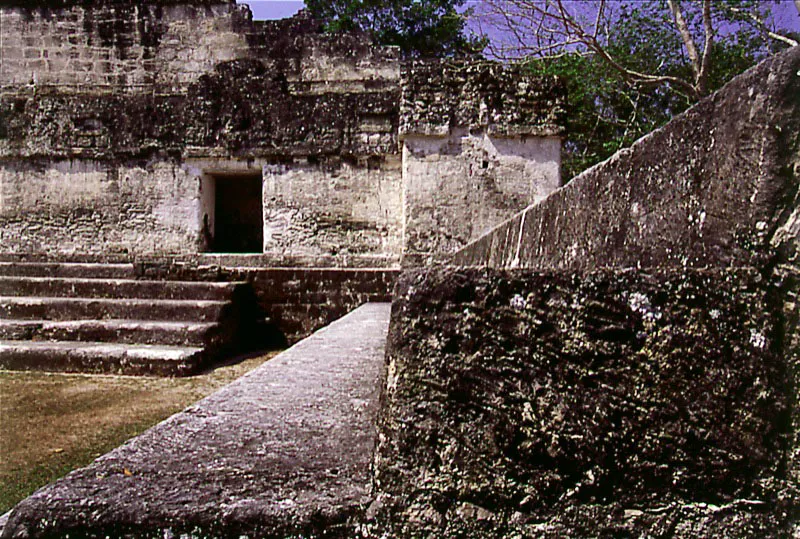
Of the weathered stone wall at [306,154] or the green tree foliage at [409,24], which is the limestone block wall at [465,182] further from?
the green tree foliage at [409,24]

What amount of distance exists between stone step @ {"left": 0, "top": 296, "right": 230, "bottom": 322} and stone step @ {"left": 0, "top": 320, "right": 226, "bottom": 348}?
0.15 meters

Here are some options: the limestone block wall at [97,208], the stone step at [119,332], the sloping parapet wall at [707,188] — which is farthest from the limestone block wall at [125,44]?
the sloping parapet wall at [707,188]

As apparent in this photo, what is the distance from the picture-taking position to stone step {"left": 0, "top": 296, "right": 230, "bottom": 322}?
6.21 metres

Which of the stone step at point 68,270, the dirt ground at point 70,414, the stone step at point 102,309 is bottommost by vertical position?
the dirt ground at point 70,414

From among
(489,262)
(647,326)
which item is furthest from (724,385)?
(489,262)

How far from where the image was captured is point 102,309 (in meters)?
6.35

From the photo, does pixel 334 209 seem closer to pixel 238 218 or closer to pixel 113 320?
pixel 113 320

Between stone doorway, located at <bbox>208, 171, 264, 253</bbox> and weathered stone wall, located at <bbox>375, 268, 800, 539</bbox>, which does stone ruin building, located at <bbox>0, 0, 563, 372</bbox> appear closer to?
stone doorway, located at <bbox>208, 171, 264, 253</bbox>

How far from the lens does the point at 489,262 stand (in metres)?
3.18

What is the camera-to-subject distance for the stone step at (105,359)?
17.3 ft

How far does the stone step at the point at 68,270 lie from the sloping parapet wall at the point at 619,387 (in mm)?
6940

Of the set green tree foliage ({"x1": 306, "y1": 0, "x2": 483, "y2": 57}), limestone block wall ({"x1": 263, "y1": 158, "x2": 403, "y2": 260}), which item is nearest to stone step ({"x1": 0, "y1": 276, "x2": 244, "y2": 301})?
limestone block wall ({"x1": 263, "y1": 158, "x2": 403, "y2": 260})

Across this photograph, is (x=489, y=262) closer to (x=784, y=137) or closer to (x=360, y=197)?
(x=784, y=137)

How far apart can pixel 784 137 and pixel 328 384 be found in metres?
1.56
